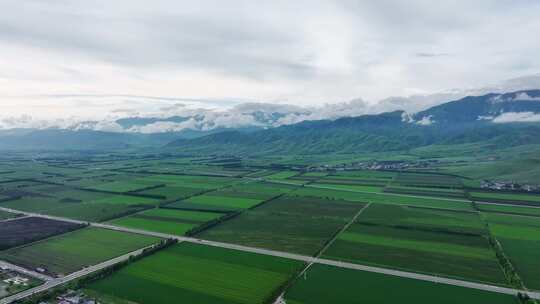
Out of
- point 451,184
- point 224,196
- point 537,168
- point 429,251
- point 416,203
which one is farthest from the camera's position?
point 537,168

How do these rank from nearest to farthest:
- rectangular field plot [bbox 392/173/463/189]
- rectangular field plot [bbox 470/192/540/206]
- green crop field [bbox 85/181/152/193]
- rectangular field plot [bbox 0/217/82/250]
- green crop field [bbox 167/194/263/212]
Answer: rectangular field plot [bbox 0/217/82/250]
green crop field [bbox 167/194/263/212]
rectangular field plot [bbox 470/192/540/206]
green crop field [bbox 85/181/152/193]
rectangular field plot [bbox 392/173/463/189]

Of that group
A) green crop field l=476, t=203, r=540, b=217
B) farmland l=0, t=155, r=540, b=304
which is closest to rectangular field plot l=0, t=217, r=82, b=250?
farmland l=0, t=155, r=540, b=304

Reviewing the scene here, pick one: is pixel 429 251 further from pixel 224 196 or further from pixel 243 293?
pixel 224 196

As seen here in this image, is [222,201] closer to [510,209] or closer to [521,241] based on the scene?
[521,241]

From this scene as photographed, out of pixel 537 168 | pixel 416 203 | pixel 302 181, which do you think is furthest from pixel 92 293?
pixel 537 168

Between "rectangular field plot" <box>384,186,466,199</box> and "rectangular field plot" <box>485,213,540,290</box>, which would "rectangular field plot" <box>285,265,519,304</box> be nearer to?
"rectangular field plot" <box>485,213,540,290</box>

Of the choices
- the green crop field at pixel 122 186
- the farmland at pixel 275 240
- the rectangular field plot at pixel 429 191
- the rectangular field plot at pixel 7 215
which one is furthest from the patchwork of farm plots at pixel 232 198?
the rectangular field plot at pixel 429 191

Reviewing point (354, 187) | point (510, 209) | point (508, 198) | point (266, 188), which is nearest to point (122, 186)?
point (266, 188)
